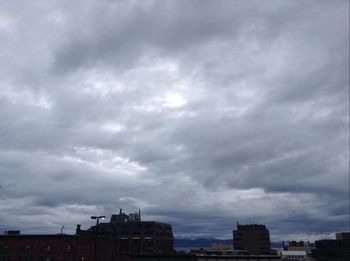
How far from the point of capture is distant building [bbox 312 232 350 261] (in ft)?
528

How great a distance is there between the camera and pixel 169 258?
109312 mm

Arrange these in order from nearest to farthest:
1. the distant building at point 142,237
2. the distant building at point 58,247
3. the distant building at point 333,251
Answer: the distant building at point 58,247
the distant building at point 333,251
the distant building at point 142,237

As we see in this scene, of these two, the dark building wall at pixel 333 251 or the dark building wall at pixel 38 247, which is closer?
the dark building wall at pixel 38 247

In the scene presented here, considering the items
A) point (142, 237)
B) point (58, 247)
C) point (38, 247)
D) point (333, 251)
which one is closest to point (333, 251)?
point (333, 251)

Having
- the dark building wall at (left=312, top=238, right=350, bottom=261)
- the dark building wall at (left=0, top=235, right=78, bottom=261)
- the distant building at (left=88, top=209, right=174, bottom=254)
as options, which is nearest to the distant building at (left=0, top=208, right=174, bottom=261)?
the dark building wall at (left=0, top=235, right=78, bottom=261)

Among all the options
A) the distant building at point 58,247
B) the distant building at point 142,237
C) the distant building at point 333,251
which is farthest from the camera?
the distant building at point 142,237

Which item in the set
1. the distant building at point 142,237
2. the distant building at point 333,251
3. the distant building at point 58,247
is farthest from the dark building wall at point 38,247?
the distant building at point 333,251

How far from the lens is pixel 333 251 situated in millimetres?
166375

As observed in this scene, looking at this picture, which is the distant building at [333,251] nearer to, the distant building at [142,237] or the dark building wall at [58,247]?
the distant building at [142,237]

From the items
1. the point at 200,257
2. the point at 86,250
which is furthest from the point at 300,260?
the point at 86,250

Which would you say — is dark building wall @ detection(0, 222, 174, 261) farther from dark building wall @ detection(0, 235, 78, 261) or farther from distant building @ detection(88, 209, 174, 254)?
distant building @ detection(88, 209, 174, 254)

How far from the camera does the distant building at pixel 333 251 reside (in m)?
161

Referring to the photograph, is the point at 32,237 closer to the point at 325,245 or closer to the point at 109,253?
the point at 109,253

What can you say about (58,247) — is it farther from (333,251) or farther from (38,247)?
(333,251)
